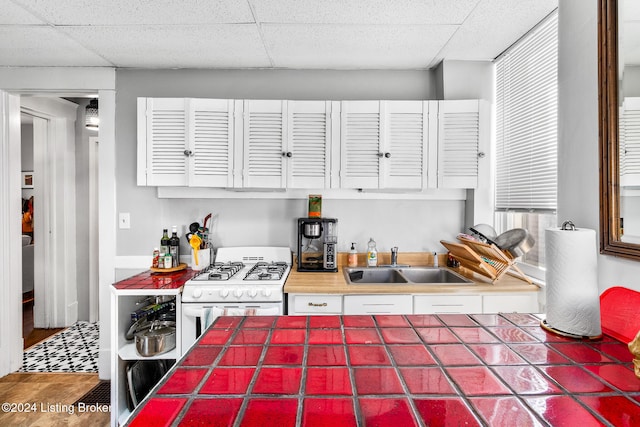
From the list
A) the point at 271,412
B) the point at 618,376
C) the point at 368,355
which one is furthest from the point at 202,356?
the point at 618,376

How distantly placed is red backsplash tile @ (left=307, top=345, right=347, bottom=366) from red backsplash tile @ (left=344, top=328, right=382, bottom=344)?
0.06 m

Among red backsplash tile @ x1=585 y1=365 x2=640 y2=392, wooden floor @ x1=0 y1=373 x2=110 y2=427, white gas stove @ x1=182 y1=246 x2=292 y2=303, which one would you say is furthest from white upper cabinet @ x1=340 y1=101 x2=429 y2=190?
wooden floor @ x1=0 y1=373 x2=110 y2=427

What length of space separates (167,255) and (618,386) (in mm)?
2482

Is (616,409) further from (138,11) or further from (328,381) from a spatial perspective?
(138,11)

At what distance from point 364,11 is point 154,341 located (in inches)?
90.6

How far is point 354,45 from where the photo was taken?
2268 mm

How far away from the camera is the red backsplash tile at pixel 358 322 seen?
106 centimetres

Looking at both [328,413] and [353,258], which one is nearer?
[328,413]

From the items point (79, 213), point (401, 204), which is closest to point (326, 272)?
point (401, 204)

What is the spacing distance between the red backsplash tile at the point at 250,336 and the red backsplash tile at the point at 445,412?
0.47 metres

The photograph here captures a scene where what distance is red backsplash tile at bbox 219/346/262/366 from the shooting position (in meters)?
0.81

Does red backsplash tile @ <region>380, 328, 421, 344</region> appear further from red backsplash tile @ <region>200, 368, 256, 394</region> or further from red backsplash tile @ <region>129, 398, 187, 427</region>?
red backsplash tile @ <region>129, 398, 187, 427</region>

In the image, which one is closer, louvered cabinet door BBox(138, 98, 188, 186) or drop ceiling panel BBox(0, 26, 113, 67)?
drop ceiling panel BBox(0, 26, 113, 67)

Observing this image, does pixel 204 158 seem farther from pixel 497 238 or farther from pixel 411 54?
pixel 497 238
